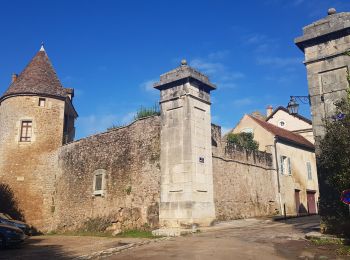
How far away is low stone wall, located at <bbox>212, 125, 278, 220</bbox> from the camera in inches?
657

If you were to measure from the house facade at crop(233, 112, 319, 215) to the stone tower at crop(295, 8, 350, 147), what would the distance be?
1166 centimetres

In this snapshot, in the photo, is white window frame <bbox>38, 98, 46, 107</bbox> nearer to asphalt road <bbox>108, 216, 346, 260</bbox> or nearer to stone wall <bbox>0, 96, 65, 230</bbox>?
stone wall <bbox>0, 96, 65, 230</bbox>

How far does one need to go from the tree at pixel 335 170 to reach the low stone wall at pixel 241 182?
6773 mm

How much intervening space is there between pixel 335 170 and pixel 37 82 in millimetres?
18654

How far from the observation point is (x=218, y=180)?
1653 cm

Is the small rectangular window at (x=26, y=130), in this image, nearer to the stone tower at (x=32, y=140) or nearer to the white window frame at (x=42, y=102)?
the stone tower at (x=32, y=140)

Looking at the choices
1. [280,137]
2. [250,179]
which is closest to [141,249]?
[250,179]

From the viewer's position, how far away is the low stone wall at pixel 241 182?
16698 mm

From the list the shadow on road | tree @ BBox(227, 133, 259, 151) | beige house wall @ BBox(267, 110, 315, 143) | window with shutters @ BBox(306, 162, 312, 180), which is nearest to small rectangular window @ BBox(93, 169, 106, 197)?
the shadow on road

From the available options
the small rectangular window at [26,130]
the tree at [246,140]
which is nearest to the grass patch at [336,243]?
the tree at [246,140]

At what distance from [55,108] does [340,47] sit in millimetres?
16864

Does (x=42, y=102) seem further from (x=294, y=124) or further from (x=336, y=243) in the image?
(x=294, y=124)

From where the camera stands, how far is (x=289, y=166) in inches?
947

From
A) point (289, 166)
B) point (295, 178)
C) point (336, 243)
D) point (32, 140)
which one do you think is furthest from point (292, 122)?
point (336, 243)
